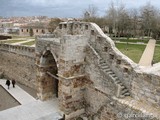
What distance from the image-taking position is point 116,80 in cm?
1207

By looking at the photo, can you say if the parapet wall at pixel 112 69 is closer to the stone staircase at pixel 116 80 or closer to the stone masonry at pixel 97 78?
the stone masonry at pixel 97 78

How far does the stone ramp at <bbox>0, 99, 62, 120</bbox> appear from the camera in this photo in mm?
14070

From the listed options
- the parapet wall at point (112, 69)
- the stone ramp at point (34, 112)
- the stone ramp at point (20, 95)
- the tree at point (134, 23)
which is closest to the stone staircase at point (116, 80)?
the parapet wall at point (112, 69)

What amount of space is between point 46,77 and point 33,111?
2861 mm

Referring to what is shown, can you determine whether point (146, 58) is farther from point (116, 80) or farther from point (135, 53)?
point (116, 80)

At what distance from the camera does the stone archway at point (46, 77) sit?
53.0ft

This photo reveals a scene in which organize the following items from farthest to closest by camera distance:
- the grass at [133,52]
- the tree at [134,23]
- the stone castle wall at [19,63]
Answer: the tree at [134,23] → the grass at [133,52] → the stone castle wall at [19,63]

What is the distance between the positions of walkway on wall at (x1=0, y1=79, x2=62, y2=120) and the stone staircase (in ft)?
14.5

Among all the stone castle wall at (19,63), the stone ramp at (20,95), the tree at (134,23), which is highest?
the tree at (134,23)

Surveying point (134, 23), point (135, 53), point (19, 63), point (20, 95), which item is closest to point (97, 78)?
point (20, 95)

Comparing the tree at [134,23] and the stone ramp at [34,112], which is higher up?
the tree at [134,23]

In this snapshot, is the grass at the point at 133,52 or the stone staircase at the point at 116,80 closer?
the stone staircase at the point at 116,80

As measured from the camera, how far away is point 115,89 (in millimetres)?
11695

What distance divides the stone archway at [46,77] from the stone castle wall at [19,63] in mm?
4494
